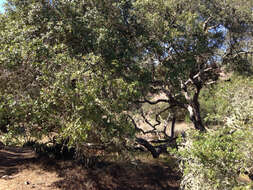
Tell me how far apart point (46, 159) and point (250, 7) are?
12.3 metres

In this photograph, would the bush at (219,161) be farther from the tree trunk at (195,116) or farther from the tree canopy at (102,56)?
the tree trunk at (195,116)

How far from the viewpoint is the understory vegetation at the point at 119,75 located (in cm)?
468

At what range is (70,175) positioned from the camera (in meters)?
7.84

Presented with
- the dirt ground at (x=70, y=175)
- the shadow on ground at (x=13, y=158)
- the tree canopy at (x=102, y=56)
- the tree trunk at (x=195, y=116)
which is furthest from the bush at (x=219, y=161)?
the shadow on ground at (x=13, y=158)

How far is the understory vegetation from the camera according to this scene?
184 inches

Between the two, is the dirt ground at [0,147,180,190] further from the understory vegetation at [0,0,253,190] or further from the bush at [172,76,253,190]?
the bush at [172,76,253,190]

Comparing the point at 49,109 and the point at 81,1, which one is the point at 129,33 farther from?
the point at 49,109

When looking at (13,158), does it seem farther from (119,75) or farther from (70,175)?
(119,75)

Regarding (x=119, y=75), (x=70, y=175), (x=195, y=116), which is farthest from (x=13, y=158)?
(x=195, y=116)

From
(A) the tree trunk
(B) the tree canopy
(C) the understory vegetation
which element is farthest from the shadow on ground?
(A) the tree trunk

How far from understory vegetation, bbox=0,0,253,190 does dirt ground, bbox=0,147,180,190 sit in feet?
2.03

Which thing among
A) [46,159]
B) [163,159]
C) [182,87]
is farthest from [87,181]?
[182,87]

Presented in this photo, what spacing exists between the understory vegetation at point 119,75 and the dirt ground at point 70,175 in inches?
24.4

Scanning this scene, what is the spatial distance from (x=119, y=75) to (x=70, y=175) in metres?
4.30
